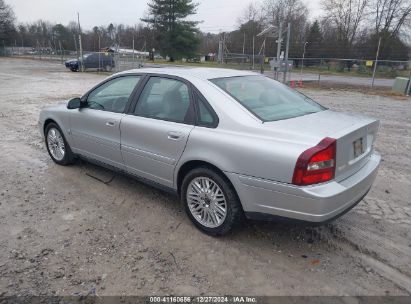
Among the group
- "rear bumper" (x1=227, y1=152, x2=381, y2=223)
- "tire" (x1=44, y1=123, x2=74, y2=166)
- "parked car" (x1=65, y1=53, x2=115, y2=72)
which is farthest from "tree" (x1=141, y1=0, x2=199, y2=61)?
"rear bumper" (x1=227, y1=152, x2=381, y2=223)

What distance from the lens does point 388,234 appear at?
136 inches

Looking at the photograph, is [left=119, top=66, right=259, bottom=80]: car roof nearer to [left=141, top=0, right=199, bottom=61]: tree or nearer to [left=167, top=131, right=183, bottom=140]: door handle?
[left=167, top=131, right=183, bottom=140]: door handle

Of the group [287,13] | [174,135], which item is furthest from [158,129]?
[287,13]

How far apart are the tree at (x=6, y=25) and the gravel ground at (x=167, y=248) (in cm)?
7322

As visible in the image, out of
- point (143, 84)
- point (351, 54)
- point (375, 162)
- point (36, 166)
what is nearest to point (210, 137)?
point (143, 84)

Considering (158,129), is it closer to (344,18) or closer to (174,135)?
(174,135)

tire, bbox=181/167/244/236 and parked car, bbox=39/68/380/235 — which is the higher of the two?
parked car, bbox=39/68/380/235

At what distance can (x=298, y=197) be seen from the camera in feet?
8.84

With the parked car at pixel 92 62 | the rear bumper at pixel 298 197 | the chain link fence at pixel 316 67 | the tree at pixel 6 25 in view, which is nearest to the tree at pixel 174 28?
the chain link fence at pixel 316 67

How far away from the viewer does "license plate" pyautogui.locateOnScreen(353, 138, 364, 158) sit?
303 cm

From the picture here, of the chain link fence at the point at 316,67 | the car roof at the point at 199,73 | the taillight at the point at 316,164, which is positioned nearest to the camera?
the taillight at the point at 316,164

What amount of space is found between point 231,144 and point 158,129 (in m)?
0.95

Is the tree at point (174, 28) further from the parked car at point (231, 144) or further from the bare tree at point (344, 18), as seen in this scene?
the parked car at point (231, 144)

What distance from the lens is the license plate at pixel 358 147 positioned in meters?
3.03
